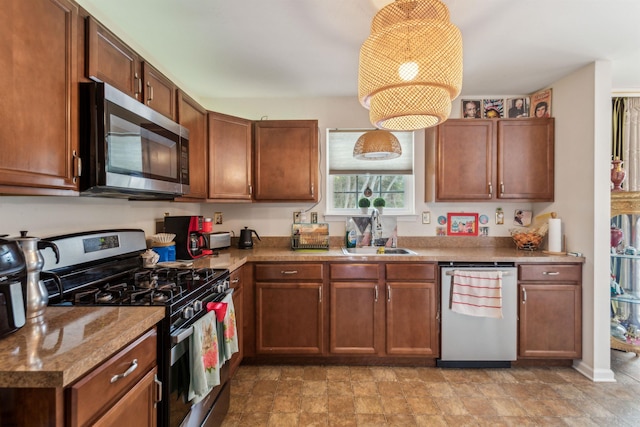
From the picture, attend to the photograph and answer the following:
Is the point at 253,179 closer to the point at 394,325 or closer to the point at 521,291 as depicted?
the point at 394,325

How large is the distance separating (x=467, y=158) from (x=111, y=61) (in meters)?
2.69

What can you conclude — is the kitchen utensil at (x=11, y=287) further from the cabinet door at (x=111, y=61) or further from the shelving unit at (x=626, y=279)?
the shelving unit at (x=626, y=279)

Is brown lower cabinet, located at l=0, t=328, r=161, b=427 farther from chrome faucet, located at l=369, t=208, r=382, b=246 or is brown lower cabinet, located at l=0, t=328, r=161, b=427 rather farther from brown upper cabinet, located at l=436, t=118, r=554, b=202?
brown upper cabinet, located at l=436, t=118, r=554, b=202

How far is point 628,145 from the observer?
2.78 meters

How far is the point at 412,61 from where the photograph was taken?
1314mm

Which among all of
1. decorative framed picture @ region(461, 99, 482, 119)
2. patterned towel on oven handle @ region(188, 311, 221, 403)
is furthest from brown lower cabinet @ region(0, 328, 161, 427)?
decorative framed picture @ region(461, 99, 482, 119)

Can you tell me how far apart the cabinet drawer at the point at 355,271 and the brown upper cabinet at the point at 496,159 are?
1014mm

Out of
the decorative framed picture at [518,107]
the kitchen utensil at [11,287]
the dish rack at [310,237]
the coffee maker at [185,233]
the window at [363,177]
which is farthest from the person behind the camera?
the window at [363,177]

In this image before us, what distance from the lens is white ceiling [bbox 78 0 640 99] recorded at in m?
1.72

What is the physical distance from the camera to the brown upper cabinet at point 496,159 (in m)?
2.70

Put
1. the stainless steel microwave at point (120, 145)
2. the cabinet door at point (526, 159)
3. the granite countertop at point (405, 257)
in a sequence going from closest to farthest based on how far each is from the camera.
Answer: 1. the stainless steel microwave at point (120, 145)
2. the granite countertop at point (405, 257)
3. the cabinet door at point (526, 159)

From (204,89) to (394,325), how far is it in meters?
2.74

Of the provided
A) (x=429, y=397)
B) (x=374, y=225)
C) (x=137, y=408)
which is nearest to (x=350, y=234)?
(x=374, y=225)

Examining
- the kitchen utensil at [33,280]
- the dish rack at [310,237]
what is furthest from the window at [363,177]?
the kitchen utensil at [33,280]
